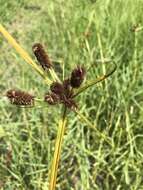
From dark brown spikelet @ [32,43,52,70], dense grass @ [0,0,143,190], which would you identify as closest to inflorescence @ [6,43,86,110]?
dark brown spikelet @ [32,43,52,70]

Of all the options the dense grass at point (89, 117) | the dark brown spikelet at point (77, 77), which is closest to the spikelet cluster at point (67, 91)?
the dark brown spikelet at point (77, 77)

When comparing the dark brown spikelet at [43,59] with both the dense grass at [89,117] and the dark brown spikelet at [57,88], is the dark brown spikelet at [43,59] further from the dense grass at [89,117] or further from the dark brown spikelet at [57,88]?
the dense grass at [89,117]

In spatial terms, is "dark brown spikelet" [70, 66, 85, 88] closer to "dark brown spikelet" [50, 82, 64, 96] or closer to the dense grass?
"dark brown spikelet" [50, 82, 64, 96]

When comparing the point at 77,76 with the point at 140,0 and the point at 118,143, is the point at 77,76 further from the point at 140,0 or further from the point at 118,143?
the point at 140,0

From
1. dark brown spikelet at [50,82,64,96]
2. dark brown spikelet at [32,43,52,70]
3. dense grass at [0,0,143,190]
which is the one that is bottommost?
dark brown spikelet at [50,82,64,96]

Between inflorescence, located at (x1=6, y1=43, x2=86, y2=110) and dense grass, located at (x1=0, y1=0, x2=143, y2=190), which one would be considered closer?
inflorescence, located at (x1=6, y1=43, x2=86, y2=110)

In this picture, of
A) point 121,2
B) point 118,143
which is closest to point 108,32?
point 121,2

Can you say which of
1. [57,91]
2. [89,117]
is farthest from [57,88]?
[89,117]
